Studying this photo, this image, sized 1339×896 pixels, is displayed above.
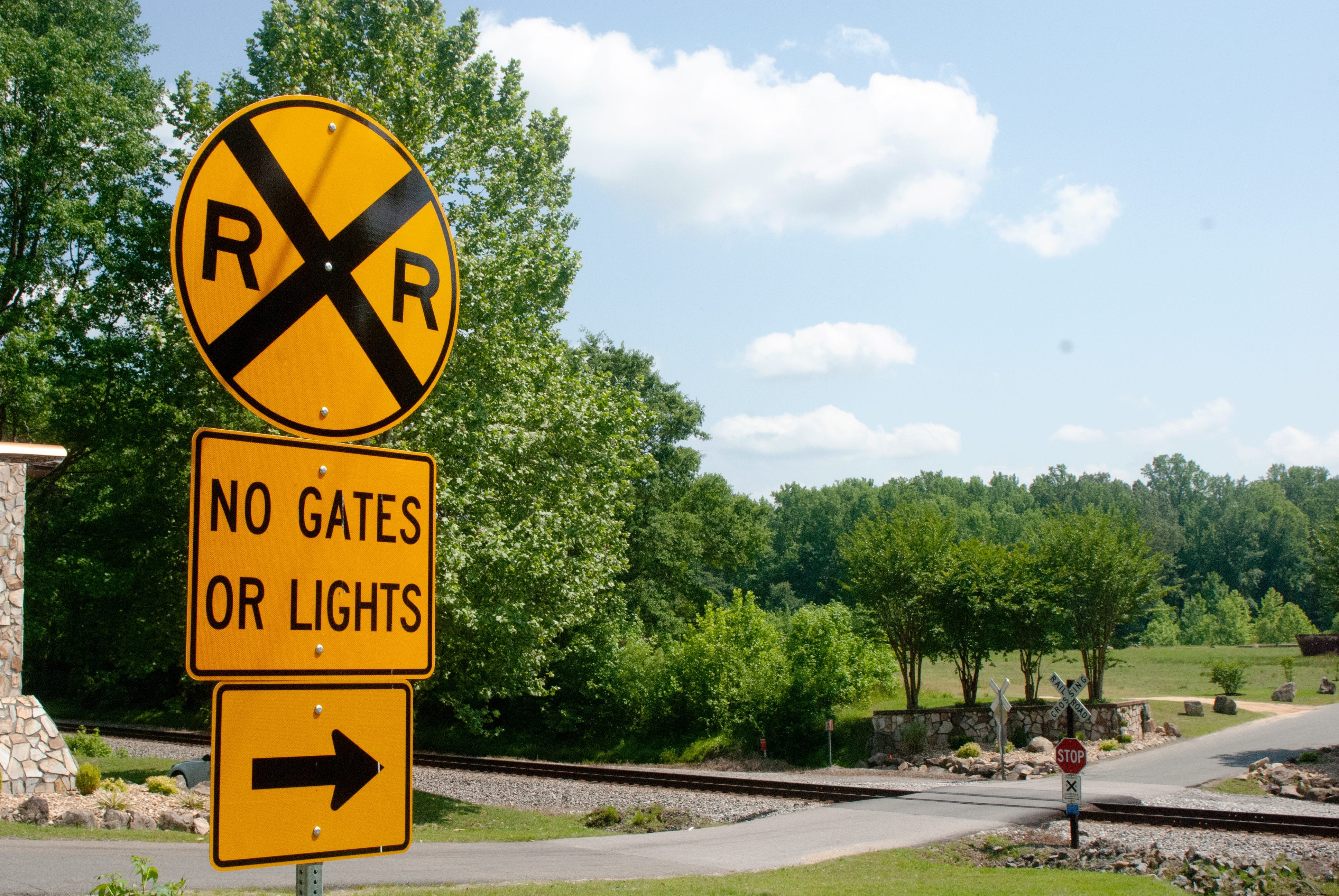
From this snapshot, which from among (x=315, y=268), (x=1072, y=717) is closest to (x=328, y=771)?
(x=315, y=268)

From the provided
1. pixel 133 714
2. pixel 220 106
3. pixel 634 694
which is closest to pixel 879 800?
pixel 634 694

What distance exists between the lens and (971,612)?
32.5 meters

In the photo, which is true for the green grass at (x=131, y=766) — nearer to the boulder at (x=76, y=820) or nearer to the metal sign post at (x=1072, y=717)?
the boulder at (x=76, y=820)

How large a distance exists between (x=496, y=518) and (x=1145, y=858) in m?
13.0

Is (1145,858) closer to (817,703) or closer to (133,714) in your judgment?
(817,703)

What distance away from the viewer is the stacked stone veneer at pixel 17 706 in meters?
16.0

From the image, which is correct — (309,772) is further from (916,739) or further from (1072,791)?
(916,739)

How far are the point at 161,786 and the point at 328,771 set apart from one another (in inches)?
723

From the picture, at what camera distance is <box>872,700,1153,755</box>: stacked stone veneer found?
98.8 feet

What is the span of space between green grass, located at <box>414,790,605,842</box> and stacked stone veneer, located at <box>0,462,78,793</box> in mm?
6119

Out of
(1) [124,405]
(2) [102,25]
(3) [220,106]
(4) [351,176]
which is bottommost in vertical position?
(4) [351,176]

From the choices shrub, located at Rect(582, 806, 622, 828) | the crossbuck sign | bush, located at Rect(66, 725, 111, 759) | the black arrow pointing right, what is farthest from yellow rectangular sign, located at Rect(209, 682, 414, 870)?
bush, located at Rect(66, 725, 111, 759)

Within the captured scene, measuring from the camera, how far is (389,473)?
7.08 feet

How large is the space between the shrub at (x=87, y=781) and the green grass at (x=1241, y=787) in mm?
23558
